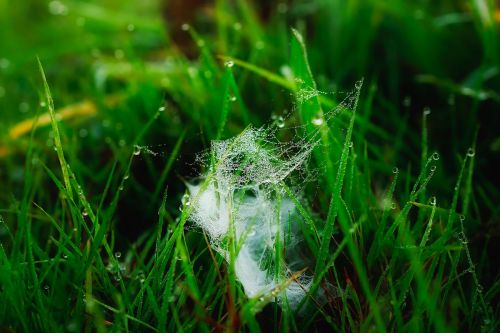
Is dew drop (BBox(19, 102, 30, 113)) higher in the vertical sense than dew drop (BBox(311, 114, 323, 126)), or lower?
lower

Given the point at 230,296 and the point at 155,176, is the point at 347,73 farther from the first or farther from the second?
the point at 230,296

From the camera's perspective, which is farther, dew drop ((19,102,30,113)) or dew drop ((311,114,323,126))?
dew drop ((19,102,30,113))

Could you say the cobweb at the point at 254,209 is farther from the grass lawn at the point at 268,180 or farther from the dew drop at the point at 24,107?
the dew drop at the point at 24,107

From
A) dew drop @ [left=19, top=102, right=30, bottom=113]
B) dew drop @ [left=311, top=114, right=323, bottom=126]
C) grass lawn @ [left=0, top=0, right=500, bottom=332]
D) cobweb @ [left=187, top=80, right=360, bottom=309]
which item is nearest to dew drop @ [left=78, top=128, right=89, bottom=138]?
grass lawn @ [left=0, top=0, right=500, bottom=332]

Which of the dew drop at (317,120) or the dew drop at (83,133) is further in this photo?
the dew drop at (83,133)

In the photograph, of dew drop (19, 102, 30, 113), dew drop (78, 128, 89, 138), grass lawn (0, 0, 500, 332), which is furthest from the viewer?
dew drop (19, 102, 30, 113)

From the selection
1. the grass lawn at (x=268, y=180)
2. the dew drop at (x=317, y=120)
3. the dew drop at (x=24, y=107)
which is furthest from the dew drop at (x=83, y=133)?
the dew drop at (x=317, y=120)

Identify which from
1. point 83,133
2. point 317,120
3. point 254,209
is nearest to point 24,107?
point 83,133

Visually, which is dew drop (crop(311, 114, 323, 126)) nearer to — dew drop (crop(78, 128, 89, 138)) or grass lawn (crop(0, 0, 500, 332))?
grass lawn (crop(0, 0, 500, 332))

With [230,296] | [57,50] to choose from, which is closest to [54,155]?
[230,296]
